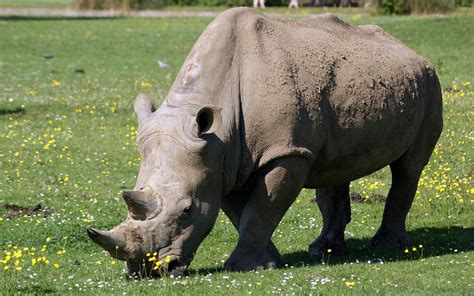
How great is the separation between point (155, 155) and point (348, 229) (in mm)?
4057

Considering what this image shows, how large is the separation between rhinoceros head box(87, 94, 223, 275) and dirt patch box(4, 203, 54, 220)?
12.8 ft

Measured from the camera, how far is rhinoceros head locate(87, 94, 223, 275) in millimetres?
9445

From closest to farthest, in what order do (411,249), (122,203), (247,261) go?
(247,261) → (411,249) → (122,203)

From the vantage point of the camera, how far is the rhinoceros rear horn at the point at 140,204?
9.27m

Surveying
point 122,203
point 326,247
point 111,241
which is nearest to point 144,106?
point 111,241

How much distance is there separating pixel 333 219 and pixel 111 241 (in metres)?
3.47

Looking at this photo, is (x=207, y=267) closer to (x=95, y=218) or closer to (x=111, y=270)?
(x=111, y=270)

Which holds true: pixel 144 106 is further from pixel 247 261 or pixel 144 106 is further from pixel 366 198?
pixel 366 198

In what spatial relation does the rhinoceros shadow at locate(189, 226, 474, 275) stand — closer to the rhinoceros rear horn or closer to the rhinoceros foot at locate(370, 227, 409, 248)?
the rhinoceros foot at locate(370, 227, 409, 248)

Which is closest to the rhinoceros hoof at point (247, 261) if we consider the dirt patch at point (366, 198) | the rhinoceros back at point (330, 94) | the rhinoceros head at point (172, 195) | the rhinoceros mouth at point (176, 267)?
the rhinoceros head at point (172, 195)

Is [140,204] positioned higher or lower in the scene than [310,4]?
higher

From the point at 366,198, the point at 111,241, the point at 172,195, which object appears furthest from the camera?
the point at 366,198

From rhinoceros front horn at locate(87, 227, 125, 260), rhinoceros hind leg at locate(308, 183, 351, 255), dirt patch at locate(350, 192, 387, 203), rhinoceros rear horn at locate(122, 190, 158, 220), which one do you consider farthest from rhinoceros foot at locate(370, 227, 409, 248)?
rhinoceros front horn at locate(87, 227, 125, 260)

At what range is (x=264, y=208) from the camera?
10.3 meters
